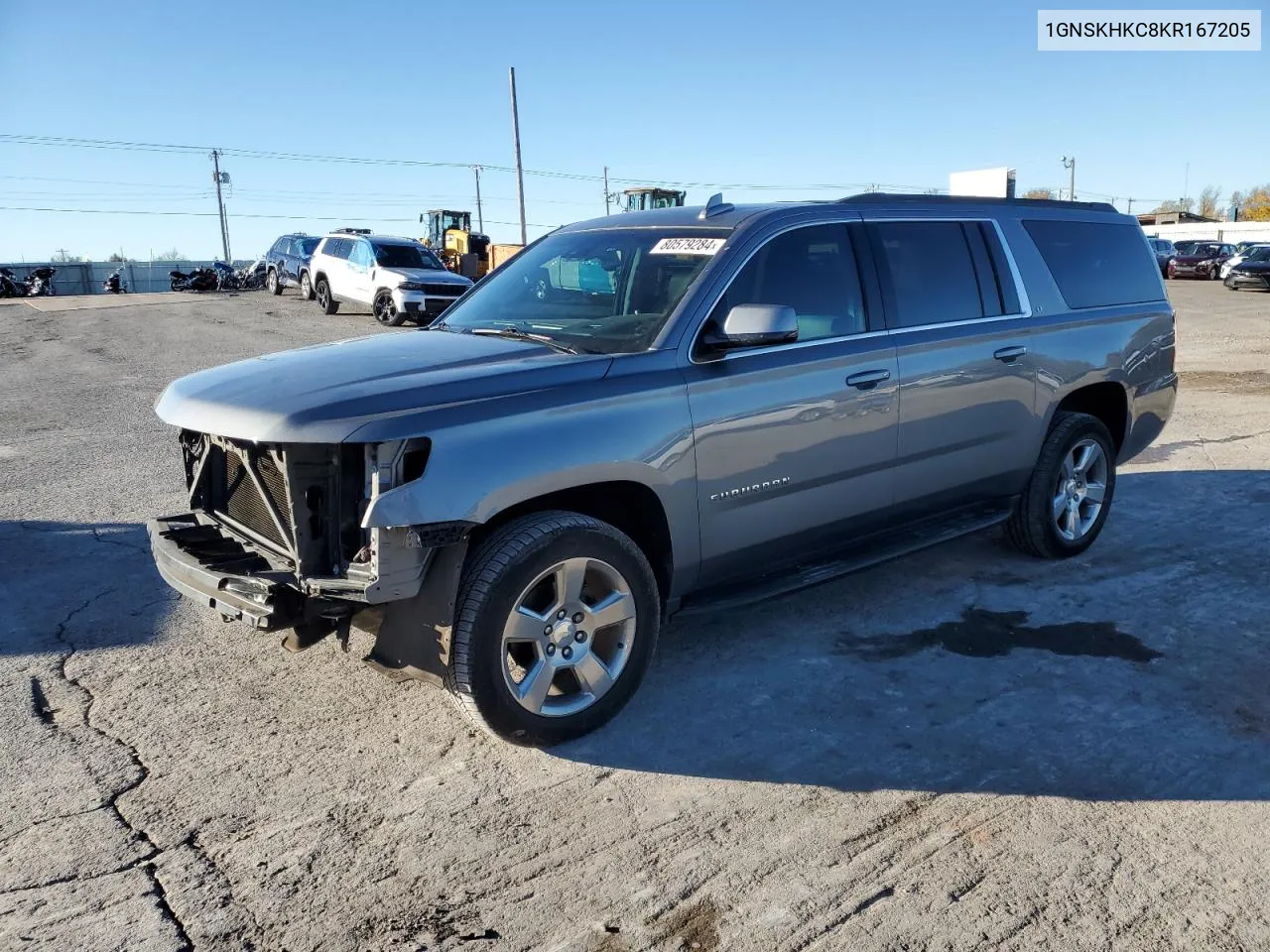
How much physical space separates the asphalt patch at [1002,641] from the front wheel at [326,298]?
2111cm

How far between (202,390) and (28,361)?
47.4ft

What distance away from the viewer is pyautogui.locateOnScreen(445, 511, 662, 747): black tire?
11.4 feet

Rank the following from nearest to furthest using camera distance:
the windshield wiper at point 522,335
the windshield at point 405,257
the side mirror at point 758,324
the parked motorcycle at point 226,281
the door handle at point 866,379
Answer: the side mirror at point 758,324
the windshield wiper at point 522,335
the door handle at point 866,379
the windshield at point 405,257
the parked motorcycle at point 226,281

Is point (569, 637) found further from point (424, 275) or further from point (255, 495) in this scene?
point (424, 275)

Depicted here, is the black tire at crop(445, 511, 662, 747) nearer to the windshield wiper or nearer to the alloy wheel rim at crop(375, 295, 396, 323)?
the windshield wiper

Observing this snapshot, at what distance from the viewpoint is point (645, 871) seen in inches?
119

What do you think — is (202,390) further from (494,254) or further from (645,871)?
(494,254)

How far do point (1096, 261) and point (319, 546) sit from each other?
4.88m

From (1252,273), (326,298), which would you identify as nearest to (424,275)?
(326,298)

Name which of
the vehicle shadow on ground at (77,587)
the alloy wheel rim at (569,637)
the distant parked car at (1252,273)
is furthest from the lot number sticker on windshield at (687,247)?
the distant parked car at (1252,273)

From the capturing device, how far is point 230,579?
3461 millimetres

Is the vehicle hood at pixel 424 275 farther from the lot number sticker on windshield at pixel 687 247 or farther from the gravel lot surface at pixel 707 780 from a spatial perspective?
the lot number sticker on windshield at pixel 687 247

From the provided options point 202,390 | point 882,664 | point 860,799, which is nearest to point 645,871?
point 860,799

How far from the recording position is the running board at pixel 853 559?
13.9 ft
